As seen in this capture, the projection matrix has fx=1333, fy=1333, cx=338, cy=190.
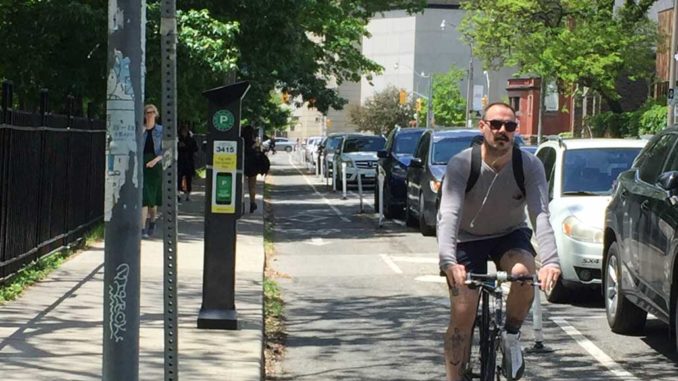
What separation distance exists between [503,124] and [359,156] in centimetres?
3187

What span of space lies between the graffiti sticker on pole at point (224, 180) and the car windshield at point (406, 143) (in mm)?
16284

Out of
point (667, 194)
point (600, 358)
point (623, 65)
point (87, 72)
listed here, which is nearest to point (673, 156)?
point (667, 194)

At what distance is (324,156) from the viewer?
49.9 metres

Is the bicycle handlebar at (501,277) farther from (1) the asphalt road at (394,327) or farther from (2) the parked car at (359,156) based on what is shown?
(2) the parked car at (359,156)

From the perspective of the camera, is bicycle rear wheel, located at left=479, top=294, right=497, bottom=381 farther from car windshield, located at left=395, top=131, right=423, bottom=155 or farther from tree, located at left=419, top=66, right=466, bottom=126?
tree, located at left=419, top=66, right=466, bottom=126

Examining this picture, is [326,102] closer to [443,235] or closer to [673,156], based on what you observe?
[673,156]

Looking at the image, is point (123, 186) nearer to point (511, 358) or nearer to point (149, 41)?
point (511, 358)

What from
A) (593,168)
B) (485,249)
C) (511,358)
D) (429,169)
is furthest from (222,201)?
(429,169)

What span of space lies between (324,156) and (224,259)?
39.2 meters

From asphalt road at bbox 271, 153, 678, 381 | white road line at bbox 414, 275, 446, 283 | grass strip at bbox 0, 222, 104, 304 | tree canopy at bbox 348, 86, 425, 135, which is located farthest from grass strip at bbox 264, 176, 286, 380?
tree canopy at bbox 348, 86, 425, 135

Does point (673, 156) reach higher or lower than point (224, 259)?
higher

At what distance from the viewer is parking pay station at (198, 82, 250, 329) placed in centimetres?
1052

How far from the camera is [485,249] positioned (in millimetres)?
7316

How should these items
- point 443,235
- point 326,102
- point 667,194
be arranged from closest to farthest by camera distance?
point 443,235 < point 667,194 < point 326,102
